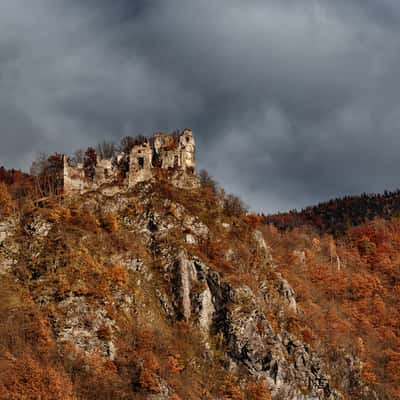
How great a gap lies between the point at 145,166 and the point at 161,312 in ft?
88.6

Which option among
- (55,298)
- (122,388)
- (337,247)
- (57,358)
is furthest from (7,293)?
(337,247)

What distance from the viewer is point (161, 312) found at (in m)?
90.4

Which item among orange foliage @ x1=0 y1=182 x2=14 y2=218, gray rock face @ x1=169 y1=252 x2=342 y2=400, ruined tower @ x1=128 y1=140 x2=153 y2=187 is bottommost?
gray rock face @ x1=169 y1=252 x2=342 y2=400

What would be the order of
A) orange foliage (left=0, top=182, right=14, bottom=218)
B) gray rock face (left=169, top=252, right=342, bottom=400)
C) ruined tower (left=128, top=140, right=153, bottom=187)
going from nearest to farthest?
gray rock face (left=169, top=252, right=342, bottom=400) < orange foliage (left=0, top=182, right=14, bottom=218) < ruined tower (left=128, top=140, right=153, bottom=187)

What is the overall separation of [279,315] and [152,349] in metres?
24.1

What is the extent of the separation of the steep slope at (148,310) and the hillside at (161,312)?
0.53 ft

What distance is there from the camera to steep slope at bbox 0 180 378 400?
246 ft

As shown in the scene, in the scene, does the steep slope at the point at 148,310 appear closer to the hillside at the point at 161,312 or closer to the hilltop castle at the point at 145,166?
the hillside at the point at 161,312

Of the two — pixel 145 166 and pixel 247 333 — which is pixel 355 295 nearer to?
pixel 247 333

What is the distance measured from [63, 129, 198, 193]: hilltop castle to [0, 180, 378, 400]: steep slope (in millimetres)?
2754

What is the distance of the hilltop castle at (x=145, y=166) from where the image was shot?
103 metres

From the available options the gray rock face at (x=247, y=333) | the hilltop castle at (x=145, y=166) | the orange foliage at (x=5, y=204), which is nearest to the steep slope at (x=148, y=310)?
the gray rock face at (x=247, y=333)

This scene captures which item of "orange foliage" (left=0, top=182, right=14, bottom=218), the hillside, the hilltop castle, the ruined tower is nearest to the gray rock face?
the hillside

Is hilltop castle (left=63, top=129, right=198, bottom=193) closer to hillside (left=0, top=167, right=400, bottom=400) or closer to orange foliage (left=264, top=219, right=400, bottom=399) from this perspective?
hillside (left=0, top=167, right=400, bottom=400)
